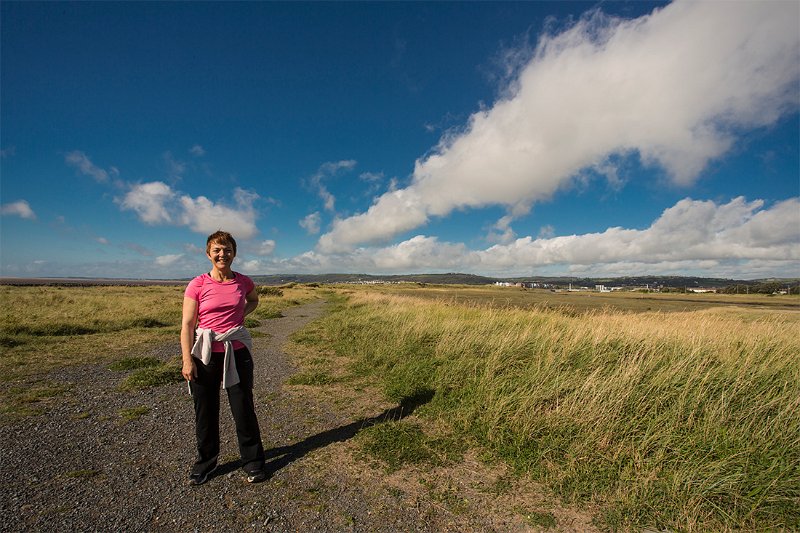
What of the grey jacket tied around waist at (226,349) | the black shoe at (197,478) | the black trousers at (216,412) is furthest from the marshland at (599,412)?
the grey jacket tied around waist at (226,349)

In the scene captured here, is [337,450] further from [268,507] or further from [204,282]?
[204,282]

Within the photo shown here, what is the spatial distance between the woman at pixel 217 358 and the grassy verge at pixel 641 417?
118 inches

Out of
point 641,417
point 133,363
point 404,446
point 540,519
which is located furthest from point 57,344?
point 641,417

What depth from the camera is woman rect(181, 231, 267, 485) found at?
371 centimetres

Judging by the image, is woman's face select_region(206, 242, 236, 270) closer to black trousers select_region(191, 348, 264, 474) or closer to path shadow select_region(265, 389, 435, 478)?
black trousers select_region(191, 348, 264, 474)

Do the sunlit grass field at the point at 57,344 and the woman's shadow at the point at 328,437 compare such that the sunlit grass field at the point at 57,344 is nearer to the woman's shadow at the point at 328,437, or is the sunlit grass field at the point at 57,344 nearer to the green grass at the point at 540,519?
the woman's shadow at the point at 328,437

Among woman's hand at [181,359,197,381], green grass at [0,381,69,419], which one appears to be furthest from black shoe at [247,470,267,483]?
green grass at [0,381,69,419]

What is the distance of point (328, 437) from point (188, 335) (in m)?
2.60

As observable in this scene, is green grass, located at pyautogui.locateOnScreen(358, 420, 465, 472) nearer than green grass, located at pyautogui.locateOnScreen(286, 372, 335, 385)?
Yes

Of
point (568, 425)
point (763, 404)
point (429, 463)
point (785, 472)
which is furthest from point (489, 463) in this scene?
point (763, 404)

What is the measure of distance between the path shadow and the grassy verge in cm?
30

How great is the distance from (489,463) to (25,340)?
51.1 ft

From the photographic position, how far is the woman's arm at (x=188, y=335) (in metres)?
3.55

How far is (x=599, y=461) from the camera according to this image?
389 cm
